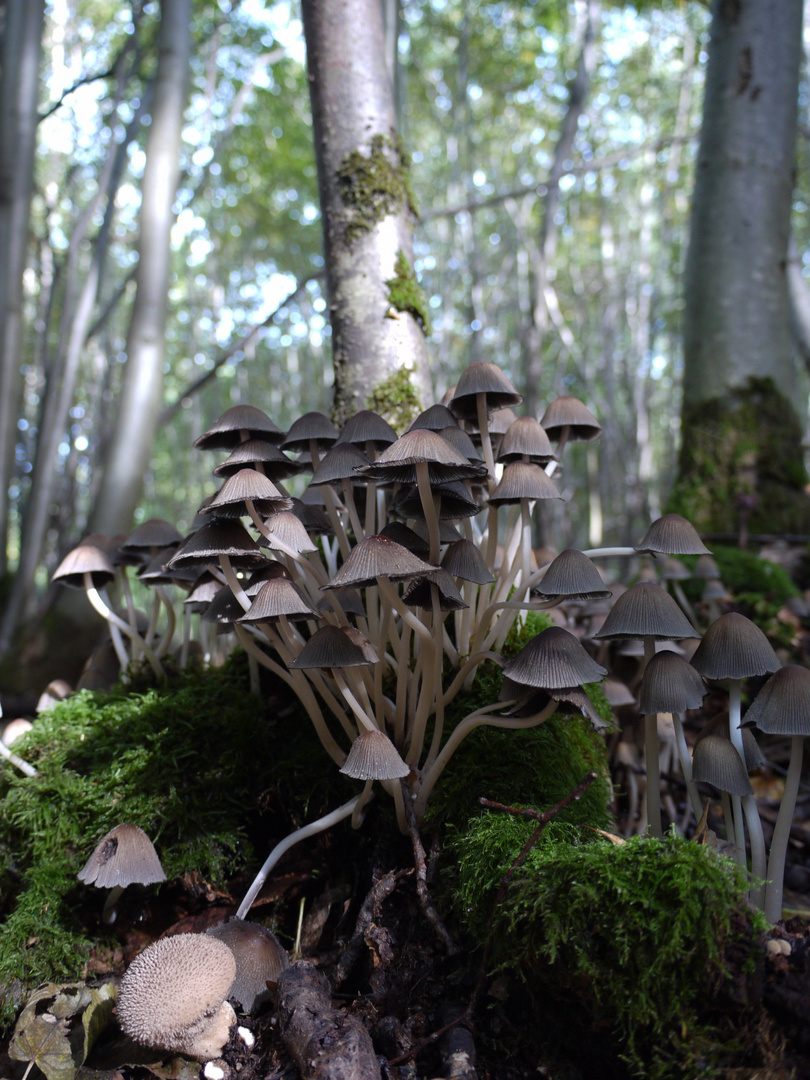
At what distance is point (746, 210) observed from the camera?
5195 mm

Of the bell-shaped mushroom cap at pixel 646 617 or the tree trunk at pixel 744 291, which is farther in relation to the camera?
the tree trunk at pixel 744 291

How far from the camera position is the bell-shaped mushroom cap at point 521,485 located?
2.18m

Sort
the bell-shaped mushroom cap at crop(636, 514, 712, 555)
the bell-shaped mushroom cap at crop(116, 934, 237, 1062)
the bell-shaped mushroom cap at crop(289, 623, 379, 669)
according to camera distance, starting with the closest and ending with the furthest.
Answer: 1. the bell-shaped mushroom cap at crop(116, 934, 237, 1062)
2. the bell-shaped mushroom cap at crop(289, 623, 379, 669)
3. the bell-shaped mushroom cap at crop(636, 514, 712, 555)

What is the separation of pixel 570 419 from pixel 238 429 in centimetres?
129

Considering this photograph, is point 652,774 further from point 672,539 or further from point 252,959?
point 252,959

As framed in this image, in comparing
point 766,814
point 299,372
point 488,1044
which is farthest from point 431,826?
point 299,372

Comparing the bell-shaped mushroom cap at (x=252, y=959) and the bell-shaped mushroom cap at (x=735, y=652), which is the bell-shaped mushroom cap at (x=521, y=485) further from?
the bell-shaped mushroom cap at (x=252, y=959)

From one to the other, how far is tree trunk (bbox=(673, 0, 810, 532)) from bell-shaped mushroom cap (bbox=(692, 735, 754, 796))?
3.33 meters

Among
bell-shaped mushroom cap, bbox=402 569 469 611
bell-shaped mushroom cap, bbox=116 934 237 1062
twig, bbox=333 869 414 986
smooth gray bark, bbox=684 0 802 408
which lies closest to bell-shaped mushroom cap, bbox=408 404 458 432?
bell-shaped mushroom cap, bbox=402 569 469 611

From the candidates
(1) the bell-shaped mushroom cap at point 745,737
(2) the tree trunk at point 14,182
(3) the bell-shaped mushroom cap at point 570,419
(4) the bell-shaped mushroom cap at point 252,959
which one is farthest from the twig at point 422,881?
(2) the tree trunk at point 14,182

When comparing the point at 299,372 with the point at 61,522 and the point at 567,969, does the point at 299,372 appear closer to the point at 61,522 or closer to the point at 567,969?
the point at 61,522

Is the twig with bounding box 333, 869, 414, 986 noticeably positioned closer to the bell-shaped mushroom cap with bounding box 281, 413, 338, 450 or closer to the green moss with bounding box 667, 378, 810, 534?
the bell-shaped mushroom cap with bounding box 281, 413, 338, 450

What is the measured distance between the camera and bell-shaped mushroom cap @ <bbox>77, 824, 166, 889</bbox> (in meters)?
2.04

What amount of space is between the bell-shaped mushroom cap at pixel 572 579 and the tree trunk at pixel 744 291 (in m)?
3.27
